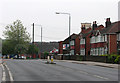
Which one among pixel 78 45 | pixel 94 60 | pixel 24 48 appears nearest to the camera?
pixel 94 60

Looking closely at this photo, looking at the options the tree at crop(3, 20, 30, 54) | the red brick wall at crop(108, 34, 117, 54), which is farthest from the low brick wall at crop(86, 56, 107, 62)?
the tree at crop(3, 20, 30, 54)

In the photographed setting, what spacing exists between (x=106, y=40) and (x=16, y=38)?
147ft

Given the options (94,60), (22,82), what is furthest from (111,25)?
(22,82)

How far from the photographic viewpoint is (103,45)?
5841 centimetres

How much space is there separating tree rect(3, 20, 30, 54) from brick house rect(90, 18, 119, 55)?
34867 mm

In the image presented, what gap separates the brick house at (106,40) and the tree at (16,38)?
34.9 m

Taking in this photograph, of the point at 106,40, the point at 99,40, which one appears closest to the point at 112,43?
the point at 106,40

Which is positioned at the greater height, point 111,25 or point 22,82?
point 111,25

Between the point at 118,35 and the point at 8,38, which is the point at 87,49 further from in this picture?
the point at 8,38

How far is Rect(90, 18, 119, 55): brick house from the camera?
5672 centimetres

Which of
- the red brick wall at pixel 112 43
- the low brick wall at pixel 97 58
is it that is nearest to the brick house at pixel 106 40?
the red brick wall at pixel 112 43

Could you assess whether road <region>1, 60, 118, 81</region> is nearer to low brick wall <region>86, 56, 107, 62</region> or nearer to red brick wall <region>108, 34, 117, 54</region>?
low brick wall <region>86, 56, 107, 62</region>

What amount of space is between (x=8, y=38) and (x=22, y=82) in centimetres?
A: 8354

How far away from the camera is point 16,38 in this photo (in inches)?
3752
